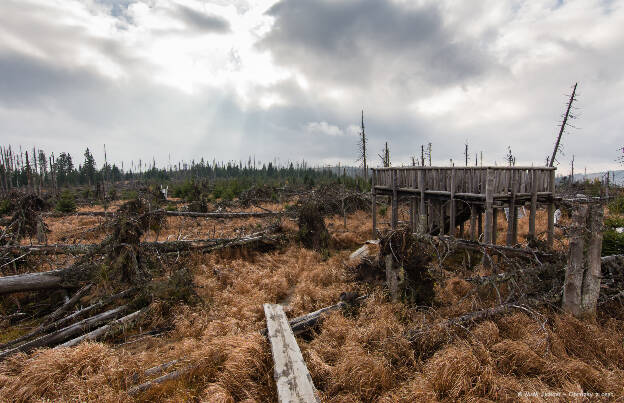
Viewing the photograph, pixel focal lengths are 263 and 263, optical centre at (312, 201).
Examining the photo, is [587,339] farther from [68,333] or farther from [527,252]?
[68,333]

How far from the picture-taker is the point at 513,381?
352 centimetres

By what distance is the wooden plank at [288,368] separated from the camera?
3.28 m

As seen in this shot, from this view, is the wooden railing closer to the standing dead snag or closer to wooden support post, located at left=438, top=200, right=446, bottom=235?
wooden support post, located at left=438, top=200, right=446, bottom=235

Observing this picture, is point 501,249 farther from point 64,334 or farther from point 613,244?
point 64,334

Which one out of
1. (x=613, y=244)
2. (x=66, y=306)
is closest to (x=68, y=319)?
(x=66, y=306)

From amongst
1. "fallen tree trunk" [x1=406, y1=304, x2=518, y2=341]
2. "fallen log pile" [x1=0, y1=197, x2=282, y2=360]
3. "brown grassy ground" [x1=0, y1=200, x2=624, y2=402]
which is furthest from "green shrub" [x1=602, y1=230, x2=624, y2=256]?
"fallen log pile" [x1=0, y1=197, x2=282, y2=360]

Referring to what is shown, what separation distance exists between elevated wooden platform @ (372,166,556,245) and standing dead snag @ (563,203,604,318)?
241cm

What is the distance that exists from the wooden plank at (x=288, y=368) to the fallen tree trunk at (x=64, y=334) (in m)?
3.32

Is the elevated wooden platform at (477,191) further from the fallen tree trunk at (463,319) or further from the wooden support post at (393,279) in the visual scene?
the fallen tree trunk at (463,319)

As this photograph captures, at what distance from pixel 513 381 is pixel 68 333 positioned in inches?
285

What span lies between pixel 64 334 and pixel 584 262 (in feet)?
31.6

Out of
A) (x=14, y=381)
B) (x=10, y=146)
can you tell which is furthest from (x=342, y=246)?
(x=10, y=146)

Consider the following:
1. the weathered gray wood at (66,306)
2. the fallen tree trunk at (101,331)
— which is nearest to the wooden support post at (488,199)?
the fallen tree trunk at (101,331)

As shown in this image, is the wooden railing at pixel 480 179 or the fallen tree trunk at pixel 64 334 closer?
the fallen tree trunk at pixel 64 334
